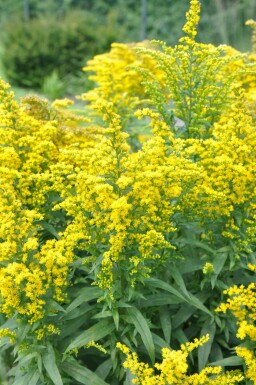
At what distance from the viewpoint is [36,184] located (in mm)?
3527

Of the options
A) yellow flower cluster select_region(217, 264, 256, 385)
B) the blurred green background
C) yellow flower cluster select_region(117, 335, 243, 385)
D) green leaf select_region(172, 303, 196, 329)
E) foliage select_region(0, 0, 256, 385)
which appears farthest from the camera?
the blurred green background

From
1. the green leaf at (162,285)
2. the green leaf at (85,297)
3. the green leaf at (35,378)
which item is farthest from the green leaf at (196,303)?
the green leaf at (35,378)

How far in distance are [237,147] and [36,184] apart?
1.28 metres

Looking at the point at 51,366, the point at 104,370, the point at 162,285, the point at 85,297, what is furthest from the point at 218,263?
the point at 51,366

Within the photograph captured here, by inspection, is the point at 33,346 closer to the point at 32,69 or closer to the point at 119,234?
the point at 119,234

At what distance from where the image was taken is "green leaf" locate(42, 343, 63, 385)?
9.91 feet

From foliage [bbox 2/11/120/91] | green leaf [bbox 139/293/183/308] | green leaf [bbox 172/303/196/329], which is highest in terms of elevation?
green leaf [bbox 139/293/183/308]

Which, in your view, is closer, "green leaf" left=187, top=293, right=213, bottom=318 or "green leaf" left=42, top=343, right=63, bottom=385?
"green leaf" left=42, top=343, right=63, bottom=385

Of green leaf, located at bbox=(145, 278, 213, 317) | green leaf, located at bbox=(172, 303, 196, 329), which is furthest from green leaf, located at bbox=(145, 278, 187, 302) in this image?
green leaf, located at bbox=(172, 303, 196, 329)

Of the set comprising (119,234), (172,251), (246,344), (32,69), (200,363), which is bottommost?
(32,69)

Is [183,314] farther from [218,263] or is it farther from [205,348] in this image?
[218,263]

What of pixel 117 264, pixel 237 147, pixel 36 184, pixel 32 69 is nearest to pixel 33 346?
pixel 117 264

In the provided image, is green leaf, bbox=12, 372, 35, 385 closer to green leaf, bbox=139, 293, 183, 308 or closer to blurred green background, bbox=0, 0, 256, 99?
green leaf, bbox=139, 293, 183, 308

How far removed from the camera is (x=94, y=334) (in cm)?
317
